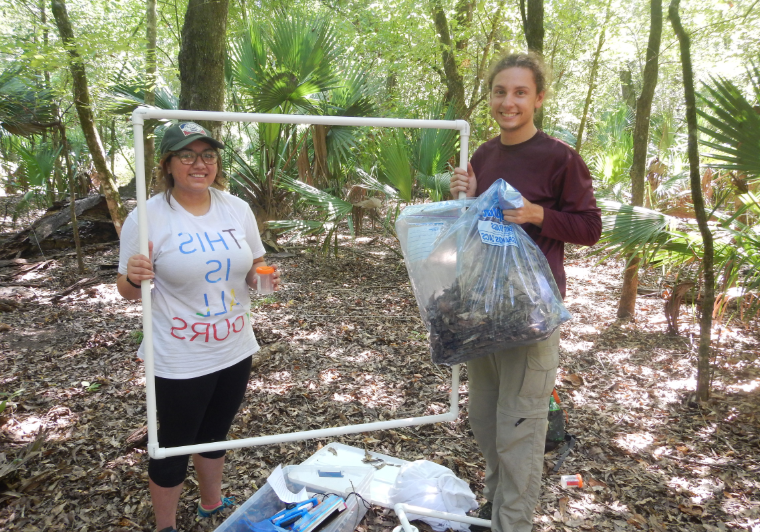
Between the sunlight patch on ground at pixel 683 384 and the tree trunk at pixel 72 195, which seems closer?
the sunlight patch on ground at pixel 683 384

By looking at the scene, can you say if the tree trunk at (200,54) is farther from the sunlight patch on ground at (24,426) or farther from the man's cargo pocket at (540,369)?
the man's cargo pocket at (540,369)

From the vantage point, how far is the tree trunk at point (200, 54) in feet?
11.0

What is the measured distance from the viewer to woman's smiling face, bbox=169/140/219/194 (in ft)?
5.70

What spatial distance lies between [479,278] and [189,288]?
0.98m

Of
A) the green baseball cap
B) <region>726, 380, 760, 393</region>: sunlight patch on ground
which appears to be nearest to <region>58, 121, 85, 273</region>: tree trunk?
the green baseball cap

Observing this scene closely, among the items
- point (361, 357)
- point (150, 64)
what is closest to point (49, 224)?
point (150, 64)

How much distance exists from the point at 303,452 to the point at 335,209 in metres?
2.92

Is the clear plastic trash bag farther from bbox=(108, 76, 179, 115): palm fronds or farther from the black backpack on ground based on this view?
bbox=(108, 76, 179, 115): palm fronds

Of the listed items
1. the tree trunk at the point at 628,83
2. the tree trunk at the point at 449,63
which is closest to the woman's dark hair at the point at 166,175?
the tree trunk at the point at 449,63

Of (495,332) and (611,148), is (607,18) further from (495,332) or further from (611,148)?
(495,332)

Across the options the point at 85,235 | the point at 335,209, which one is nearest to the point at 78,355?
the point at 335,209

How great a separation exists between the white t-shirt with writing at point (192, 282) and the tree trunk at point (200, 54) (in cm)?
181

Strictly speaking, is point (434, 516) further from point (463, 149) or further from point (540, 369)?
point (463, 149)

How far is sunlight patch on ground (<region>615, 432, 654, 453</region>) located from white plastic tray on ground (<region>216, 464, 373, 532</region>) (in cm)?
144
